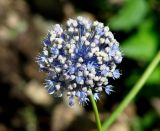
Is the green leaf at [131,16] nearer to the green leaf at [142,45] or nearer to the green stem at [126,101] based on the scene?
the green leaf at [142,45]

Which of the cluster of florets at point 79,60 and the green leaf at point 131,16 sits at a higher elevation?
the green leaf at point 131,16

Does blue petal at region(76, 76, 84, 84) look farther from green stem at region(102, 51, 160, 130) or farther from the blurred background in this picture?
the blurred background

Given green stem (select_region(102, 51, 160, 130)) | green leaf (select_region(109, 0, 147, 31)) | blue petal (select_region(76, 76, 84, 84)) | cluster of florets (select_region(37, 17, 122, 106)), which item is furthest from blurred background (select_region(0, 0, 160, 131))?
blue petal (select_region(76, 76, 84, 84))

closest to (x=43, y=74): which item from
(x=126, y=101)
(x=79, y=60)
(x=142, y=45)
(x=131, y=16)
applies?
(x=131, y=16)

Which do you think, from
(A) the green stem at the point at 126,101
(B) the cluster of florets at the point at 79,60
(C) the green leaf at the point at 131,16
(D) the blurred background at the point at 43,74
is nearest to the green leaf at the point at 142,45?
(D) the blurred background at the point at 43,74

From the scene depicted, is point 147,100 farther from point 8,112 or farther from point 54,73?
point 54,73

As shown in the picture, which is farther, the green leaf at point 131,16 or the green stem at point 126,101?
the green leaf at point 131,16
